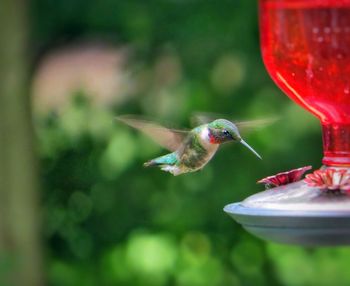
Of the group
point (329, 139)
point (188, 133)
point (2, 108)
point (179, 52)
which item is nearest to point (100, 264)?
point (2, 108)

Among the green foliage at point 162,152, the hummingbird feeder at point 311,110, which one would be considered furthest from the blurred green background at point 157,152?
the hummingbird feeder at point 311,110

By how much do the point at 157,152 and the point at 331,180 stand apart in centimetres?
427

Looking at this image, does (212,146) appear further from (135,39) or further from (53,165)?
(53,165)

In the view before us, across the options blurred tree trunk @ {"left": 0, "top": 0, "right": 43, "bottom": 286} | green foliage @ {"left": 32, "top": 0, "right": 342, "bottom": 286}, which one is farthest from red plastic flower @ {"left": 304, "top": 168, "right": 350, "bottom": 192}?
blurred tree trunk @ {"left": 0, "top": 0, "right": 43, "bottom": 286}

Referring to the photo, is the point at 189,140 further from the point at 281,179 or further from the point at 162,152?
the point at 162,152

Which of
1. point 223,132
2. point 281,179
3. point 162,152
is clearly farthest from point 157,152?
point 281,179

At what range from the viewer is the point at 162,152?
270 inches

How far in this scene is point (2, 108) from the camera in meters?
7.56

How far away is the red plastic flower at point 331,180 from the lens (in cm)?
281

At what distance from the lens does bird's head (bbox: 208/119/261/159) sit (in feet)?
11.2

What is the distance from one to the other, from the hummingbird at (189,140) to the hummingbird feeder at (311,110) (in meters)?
0.33

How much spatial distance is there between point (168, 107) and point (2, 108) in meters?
1.30

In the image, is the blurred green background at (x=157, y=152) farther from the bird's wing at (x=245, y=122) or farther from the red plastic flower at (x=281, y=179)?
the red plastic flower at (x=281, y=179)

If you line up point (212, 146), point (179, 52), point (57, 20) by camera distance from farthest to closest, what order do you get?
1. point (57, 20)
2. point (179, 52)
3. point (212, 146)
